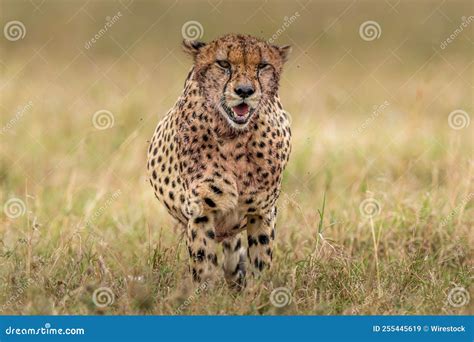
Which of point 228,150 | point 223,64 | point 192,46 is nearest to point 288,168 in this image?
point 228,150

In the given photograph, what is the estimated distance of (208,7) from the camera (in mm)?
13266

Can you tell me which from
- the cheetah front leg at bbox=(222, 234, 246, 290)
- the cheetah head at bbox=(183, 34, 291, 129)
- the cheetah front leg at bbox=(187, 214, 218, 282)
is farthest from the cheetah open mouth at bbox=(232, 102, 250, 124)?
the cheetah front leg at bbox=(222, 234, 246, 290)

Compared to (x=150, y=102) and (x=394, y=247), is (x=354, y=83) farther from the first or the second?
(x=394, y=247)

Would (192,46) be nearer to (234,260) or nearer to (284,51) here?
(284,51)

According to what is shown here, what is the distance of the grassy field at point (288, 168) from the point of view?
543 cm

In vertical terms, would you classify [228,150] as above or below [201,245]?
above

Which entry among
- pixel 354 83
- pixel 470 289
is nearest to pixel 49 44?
pixel 354 83

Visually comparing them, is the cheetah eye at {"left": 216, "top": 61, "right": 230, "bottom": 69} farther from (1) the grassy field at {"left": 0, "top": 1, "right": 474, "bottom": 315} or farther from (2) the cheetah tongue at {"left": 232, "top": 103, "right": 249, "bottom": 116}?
(1) the grassy field at {"left": 0, "top": 1, "right": 474, "bottom": 315}

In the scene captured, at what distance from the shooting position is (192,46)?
541 cm

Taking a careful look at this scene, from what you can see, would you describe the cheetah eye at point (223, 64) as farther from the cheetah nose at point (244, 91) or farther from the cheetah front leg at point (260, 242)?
the cheetah front leg at point (260, 242)

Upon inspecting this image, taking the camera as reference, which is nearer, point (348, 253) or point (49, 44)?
point (348, 253)

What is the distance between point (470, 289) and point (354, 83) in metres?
5.74

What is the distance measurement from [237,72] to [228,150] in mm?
448

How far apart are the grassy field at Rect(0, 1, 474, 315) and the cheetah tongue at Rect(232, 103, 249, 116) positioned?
0.86 meters
